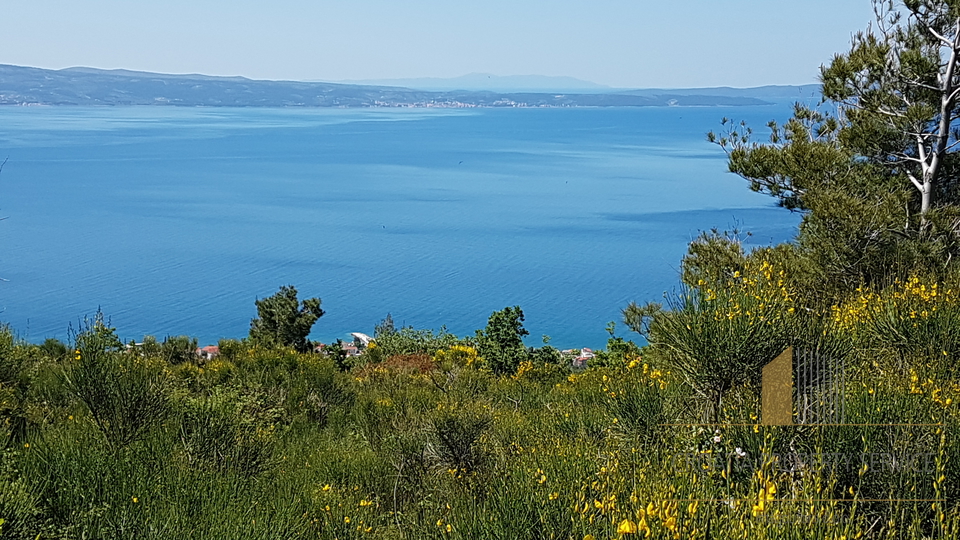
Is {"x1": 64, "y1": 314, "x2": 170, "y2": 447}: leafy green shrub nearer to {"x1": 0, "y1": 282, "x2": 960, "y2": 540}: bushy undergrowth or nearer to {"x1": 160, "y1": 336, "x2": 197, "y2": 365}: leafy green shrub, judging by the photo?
{"x1": 0, "y1": 282, "x2": 960, "y2": 540}: bushy undergrowth

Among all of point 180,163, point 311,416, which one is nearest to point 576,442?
point 311,416

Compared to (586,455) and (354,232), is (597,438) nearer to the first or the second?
(586,455)

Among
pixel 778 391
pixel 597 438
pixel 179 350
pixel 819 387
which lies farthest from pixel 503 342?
pixel 819 387

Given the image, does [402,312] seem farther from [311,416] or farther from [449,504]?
[449,504]

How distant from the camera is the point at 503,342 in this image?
1445 centimetres

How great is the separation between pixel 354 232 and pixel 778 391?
5195 cm

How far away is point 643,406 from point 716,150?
117550mm

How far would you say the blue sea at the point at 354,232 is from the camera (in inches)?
1556

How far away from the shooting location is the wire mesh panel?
3846mm

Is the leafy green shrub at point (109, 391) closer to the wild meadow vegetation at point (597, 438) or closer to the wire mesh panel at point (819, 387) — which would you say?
the wild meadow vegetation at point (597, 438)

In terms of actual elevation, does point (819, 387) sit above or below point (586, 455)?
above

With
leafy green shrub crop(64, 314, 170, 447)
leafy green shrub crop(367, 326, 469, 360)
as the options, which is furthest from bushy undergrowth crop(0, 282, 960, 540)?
leafy green shrub crop(367, 326, 469, 360)

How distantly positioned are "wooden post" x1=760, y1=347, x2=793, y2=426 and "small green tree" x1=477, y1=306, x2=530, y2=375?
9467mm

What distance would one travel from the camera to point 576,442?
4.66 metres
